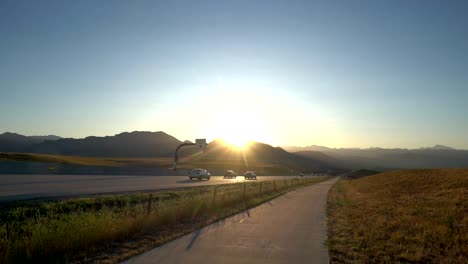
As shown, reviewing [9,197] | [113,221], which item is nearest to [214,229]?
[113,221]

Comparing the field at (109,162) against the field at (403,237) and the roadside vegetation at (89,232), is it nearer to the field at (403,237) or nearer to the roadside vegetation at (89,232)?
the roadside vegetation at (89,232)

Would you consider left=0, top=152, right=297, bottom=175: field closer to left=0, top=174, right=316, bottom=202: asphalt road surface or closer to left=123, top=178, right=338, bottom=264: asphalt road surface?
left=0, top=174, right=316, bottom=202: asphalt road surface

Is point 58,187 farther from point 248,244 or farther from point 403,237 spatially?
point 403,237

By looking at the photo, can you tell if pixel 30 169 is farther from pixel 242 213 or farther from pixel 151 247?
pixel 151 247

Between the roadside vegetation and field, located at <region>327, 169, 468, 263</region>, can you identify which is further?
field, located at <region>327, 169, 468, 263</region>

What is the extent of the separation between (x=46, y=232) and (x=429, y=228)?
11.2m

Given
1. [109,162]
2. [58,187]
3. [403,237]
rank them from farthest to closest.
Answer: [109,162]
[58,187]
[403,237]

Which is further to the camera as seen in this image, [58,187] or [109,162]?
[109,162]

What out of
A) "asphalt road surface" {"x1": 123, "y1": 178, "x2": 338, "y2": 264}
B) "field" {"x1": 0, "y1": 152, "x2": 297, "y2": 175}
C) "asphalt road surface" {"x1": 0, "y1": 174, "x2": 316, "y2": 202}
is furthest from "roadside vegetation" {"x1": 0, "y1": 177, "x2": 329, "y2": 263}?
"field" {"x1": 0, "y1": 152, "x2": 297, "y2": 175}

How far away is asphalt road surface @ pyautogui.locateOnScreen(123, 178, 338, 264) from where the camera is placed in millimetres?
8477

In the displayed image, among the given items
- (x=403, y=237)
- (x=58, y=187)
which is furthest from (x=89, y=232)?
(x=58, y=187)

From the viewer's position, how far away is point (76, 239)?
9.50 metres

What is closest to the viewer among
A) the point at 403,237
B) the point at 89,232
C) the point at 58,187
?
the point at 89,232

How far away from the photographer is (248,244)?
10.2m
